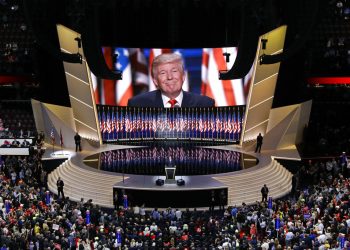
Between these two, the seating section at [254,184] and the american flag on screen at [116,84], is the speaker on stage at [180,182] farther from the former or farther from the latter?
the american flag on screen at [116,84]

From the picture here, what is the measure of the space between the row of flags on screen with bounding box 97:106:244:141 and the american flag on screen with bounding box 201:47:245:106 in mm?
1038

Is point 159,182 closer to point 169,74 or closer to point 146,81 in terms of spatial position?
point 146,81

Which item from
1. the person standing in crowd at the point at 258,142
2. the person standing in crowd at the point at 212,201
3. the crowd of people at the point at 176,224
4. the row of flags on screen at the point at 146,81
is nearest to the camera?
the crowd of people at the point at 176,224

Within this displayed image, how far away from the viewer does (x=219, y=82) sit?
140 ft

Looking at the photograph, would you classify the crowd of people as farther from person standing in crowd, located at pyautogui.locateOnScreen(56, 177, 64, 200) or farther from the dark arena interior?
person standing in crowd, located at pyautogui.locateOnScreen(56, 177, 64, 200)

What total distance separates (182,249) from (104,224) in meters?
4.08

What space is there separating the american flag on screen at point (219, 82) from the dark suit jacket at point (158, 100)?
1.33 feet

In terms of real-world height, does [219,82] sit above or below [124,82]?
below

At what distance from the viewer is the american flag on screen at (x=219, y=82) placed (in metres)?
42.1

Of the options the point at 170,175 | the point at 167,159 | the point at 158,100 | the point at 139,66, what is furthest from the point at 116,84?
the point at 170,175

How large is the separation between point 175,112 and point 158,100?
1.57m

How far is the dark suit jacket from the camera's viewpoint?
42750 mm

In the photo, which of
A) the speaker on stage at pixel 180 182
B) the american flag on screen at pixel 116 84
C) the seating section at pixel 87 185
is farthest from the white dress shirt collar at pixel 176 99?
the speaker on stage at pixel 180 182

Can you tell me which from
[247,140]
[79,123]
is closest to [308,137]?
[247,140]
